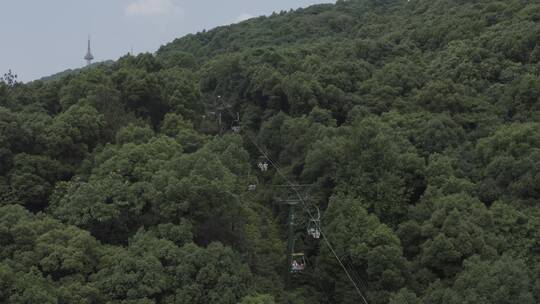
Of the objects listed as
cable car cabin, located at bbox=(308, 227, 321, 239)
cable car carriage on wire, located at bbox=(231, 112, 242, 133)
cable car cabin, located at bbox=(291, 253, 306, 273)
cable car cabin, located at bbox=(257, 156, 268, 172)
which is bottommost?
cable car cabin, located at bbox=(291, 253, 306, 273)

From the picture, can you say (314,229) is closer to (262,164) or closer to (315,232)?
(315,232)

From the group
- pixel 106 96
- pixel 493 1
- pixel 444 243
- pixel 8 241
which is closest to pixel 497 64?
pixel 493 1

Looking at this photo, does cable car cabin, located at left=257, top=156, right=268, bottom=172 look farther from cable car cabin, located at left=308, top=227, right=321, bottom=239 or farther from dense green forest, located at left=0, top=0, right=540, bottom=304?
cable car cabin, located at left=308, top=227, right=321, bottom=239

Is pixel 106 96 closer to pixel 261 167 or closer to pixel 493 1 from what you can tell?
pixel 261 167

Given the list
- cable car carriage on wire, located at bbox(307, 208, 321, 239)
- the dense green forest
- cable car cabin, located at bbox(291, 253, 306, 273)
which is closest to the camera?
the dense green forest

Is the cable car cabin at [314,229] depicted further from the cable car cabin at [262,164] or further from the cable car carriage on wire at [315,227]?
the cable car cabin at [262,164]

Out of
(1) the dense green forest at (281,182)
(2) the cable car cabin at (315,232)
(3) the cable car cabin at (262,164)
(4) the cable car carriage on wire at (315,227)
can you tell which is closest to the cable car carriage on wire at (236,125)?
(1) the dense green forest at (281,182)

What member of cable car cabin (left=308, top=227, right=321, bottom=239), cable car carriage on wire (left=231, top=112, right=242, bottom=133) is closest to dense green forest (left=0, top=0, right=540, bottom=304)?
cable car carriage on wire (left=231, top=112, right=242, bottom=133)

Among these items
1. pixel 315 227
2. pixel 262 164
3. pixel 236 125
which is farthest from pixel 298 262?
pixel 236 125
